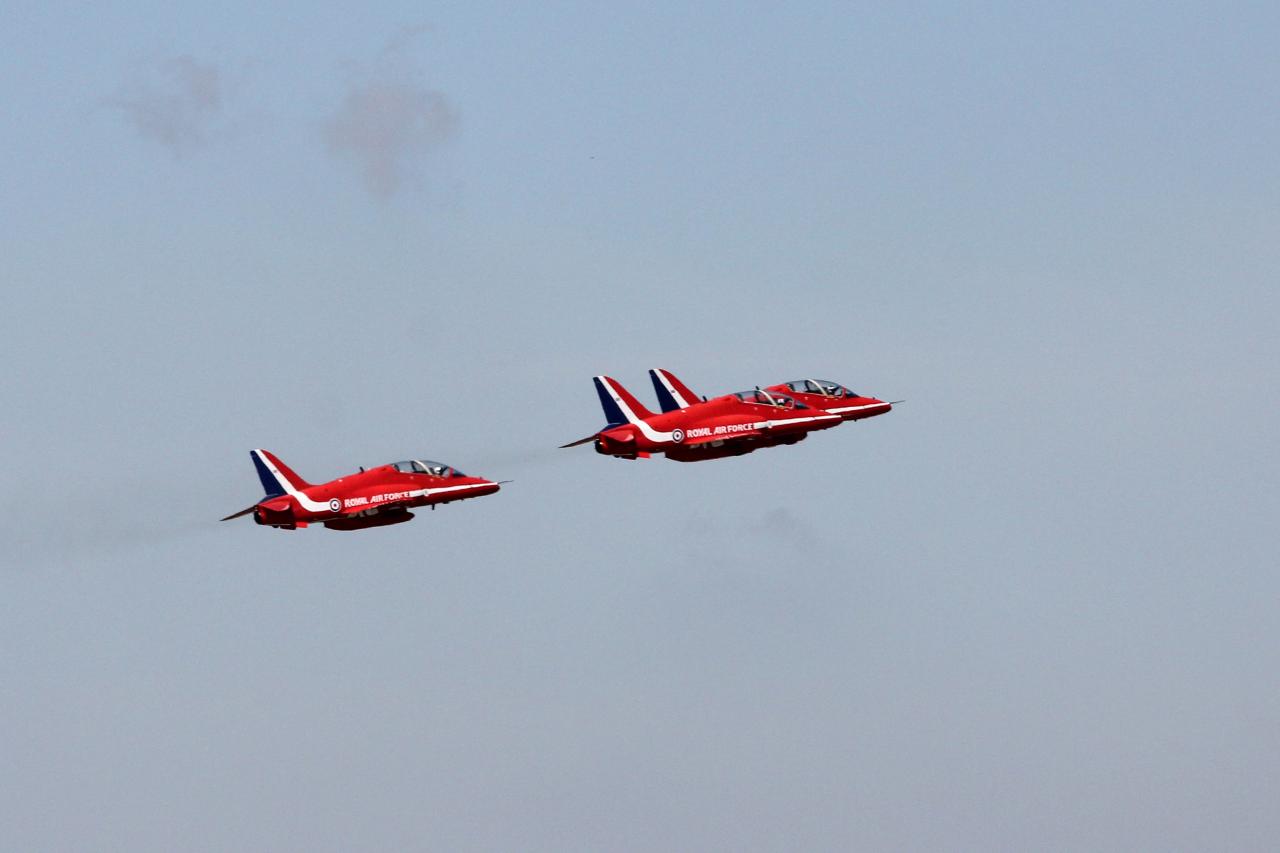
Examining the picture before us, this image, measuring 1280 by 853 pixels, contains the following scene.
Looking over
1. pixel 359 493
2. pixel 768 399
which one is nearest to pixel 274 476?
pixel 359 493

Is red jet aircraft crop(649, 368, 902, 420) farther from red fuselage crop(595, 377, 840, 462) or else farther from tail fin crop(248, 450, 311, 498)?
tail fin crop(248, 450, 311, 498)

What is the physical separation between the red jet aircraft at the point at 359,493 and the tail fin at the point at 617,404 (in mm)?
9179

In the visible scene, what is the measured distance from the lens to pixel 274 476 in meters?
170

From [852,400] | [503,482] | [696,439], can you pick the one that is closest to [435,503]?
[503,482]

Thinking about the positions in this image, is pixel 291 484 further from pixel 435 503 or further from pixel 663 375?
pixel 663 375

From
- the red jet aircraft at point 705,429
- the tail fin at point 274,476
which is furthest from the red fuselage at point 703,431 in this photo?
the tail fin at point 274,476

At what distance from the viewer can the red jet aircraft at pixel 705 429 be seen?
171375 mm

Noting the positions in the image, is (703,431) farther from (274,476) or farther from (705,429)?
(274,476)

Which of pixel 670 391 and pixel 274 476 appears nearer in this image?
pixel 274 476

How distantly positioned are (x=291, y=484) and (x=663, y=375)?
2892 centimetres

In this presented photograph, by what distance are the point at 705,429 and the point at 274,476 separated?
86.7ft

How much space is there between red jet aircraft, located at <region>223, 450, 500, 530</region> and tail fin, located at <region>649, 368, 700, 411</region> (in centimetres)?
1703

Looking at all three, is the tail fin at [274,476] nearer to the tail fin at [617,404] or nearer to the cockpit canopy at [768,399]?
the tail fin at [617,404]

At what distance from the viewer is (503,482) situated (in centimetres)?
17125
